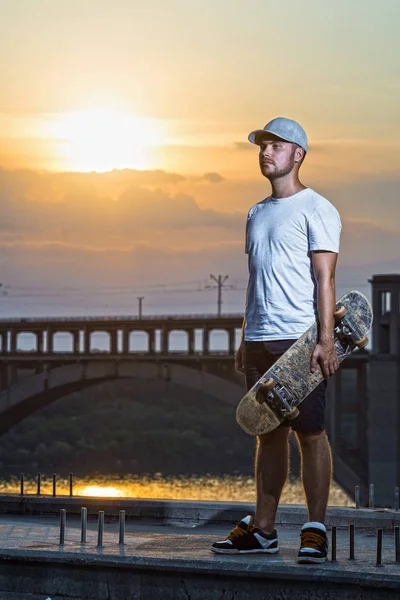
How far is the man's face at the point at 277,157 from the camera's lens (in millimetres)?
7344

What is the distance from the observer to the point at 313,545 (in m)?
6.76

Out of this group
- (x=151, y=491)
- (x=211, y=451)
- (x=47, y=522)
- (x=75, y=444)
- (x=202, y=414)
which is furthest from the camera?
(x=202, y=414)

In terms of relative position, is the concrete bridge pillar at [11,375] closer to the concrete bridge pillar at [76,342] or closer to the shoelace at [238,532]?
the concrete bridge pillar at [76,342]

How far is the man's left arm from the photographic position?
701 centimetres

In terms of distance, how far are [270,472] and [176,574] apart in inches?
38.9

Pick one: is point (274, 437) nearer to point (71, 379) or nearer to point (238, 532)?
point (238, 532)

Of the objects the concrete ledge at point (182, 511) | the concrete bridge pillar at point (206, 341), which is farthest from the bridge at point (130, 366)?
the concrete ledge at point (182, 511)

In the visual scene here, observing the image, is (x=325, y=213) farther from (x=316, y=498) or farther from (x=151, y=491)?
(x=151, y=491)

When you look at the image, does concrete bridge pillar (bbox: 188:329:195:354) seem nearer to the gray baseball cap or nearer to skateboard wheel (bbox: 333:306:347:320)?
the gray baseball cap

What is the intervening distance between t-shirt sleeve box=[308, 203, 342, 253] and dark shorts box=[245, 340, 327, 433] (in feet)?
1.74

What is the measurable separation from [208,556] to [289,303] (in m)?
1.38

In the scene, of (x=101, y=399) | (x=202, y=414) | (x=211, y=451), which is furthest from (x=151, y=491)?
(x=101, y=399)

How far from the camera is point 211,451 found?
8981 cm

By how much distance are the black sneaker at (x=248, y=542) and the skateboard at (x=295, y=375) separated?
20.9 inches
